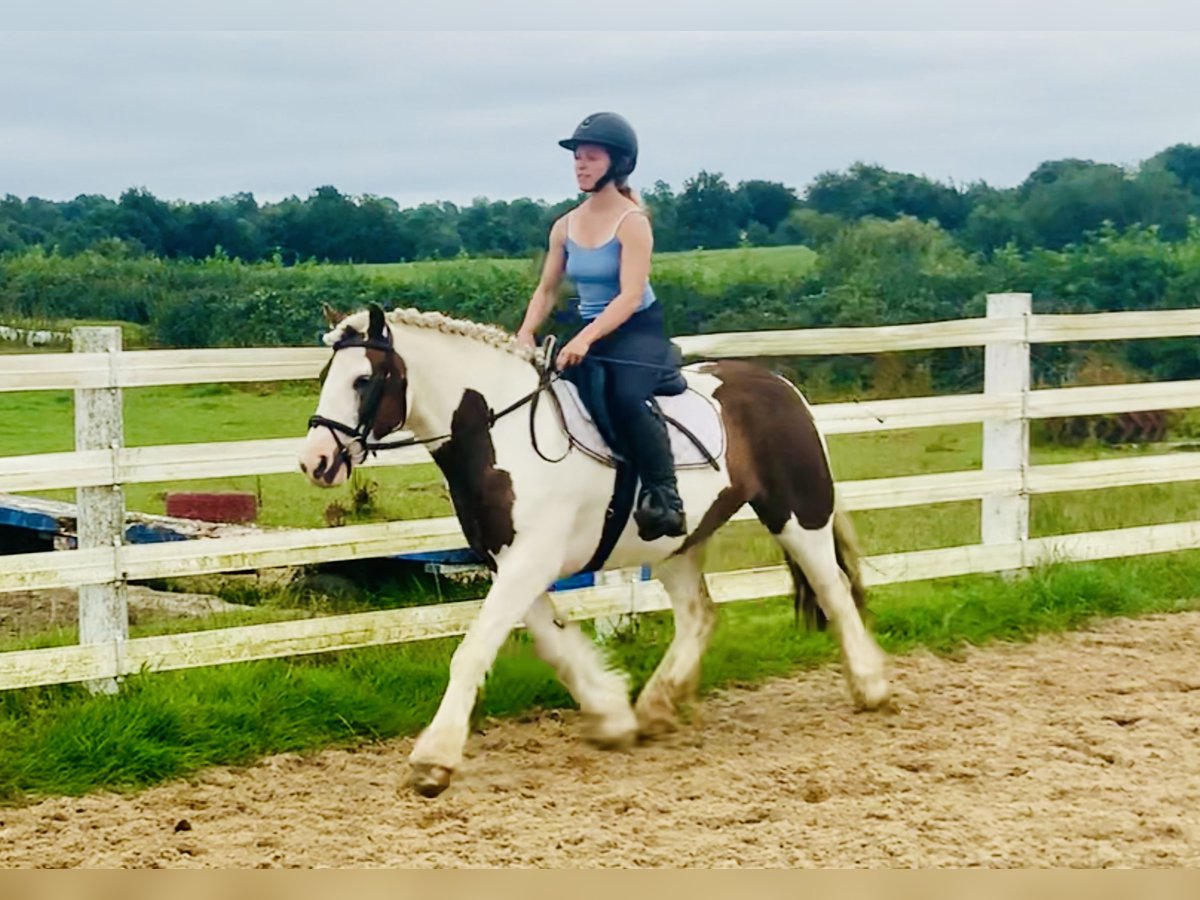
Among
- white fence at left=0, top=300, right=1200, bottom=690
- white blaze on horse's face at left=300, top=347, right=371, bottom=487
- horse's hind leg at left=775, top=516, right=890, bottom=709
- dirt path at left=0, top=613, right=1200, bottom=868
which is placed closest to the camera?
dirt path at left=0, top=613, right=1200, bottom=868

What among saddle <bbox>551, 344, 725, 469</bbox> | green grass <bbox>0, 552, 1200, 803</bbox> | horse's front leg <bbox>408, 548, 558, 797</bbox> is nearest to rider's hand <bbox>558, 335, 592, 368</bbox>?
saddle <bbox>551, 344, 725, 469</bbox>

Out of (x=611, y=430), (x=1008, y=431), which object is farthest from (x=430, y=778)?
(x=1008, y=431)

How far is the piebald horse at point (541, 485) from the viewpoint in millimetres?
3756

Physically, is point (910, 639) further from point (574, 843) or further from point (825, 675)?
point (574, 843)

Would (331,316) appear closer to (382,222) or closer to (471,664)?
(382,222)

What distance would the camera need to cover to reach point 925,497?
19.3ft

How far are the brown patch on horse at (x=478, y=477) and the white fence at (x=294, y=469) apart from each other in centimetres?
69

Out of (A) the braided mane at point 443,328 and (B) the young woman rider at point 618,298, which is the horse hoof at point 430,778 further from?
(A) the braided mane at point 443,328

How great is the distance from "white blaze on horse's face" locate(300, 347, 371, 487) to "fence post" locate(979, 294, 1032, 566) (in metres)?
3.15

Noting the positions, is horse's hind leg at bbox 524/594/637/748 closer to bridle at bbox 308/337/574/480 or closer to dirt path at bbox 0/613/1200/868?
dirt path at bbox 0/613/1200/868

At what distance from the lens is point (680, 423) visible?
4270 mm

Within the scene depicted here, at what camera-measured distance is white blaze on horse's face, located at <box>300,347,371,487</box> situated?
3.63 m

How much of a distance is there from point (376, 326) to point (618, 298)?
0.63 m

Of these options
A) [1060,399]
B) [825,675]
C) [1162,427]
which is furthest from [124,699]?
[1162,427]
